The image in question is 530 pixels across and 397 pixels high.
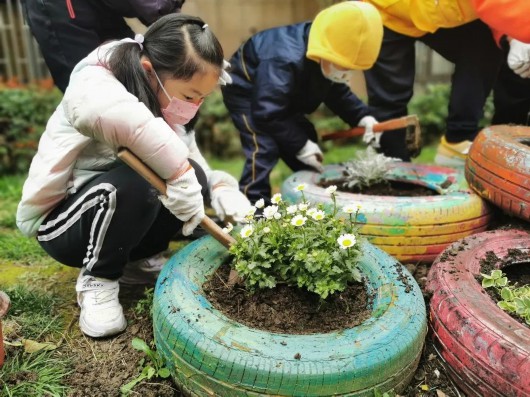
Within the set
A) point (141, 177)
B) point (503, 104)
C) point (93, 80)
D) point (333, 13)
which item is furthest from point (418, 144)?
point (93, 80)

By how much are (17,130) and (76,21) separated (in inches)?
92.2

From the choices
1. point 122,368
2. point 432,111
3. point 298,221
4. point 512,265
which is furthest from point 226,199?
point 432,111

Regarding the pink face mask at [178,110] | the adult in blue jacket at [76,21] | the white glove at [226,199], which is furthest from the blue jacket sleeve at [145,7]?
the white glove at [226,199]

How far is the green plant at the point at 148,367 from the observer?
1.83 m

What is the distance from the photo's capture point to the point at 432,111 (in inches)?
237

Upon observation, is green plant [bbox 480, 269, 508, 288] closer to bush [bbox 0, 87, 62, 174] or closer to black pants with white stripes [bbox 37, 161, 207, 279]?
black pants with white stripes [bbox 37, 161, 207, 279]

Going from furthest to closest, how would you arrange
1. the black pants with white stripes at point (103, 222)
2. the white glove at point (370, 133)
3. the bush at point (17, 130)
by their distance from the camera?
the bush at point (17, 130) → the white glove at point (370, 133) → the black pants with white stripes at point (103, 222)

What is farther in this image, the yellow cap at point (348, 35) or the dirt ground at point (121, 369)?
the yellow cap at point (348, 35)

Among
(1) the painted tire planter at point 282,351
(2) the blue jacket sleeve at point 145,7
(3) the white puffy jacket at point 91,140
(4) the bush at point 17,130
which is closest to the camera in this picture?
(1) the painted tire planter at point 282,351

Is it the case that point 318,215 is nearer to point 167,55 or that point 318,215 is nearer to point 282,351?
point 282,351

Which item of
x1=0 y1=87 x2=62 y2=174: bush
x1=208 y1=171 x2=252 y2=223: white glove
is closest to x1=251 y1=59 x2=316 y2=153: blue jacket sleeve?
x1=208 y1=171 x2=252 y2=223: white glove

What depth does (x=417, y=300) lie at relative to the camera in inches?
74.1

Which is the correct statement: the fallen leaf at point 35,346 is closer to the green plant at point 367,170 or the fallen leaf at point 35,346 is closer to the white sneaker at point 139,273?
the white sneaker at point 139,273

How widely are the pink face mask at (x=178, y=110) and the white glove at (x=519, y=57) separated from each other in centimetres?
203
